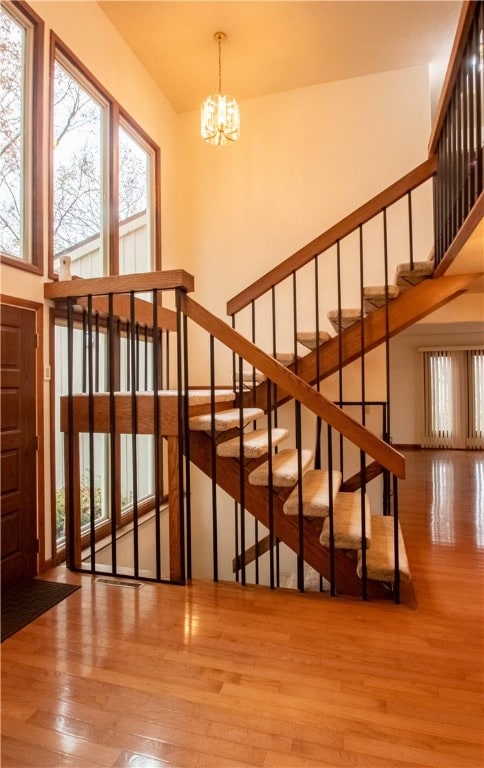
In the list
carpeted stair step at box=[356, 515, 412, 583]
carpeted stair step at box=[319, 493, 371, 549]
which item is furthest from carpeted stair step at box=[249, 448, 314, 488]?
carpeted stair step at box=[356, 515, 412, 583]

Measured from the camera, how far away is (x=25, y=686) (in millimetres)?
1529

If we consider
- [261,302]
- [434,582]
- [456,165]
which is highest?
[456,165]

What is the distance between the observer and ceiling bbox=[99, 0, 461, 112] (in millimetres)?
3369

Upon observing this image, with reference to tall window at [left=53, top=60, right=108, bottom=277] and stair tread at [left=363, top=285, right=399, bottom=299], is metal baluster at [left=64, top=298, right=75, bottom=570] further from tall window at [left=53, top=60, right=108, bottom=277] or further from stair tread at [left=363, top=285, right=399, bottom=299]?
stair tread at [left=363, top=285, right=399, bottom=299]

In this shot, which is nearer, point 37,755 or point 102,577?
point 37,755

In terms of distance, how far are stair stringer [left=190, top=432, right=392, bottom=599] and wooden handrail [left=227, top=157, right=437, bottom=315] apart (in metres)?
1.58

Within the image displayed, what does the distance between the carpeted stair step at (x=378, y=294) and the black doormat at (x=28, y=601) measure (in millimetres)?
2813

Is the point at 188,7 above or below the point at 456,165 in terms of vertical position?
above

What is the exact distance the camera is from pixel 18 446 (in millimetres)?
2424

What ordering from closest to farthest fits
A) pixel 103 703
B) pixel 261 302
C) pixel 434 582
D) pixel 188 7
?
pixel 103 703
pixel 434 582
pixel 188 7
pixel 261 302

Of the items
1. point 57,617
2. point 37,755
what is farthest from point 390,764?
point 57,617

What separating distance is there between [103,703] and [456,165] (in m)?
3.07

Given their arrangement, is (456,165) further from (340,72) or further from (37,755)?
(37,755)

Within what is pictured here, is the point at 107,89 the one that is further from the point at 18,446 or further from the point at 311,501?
the point at 311,501
